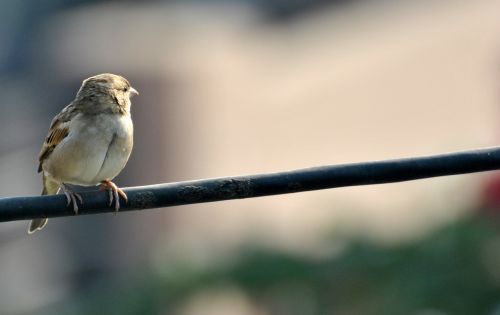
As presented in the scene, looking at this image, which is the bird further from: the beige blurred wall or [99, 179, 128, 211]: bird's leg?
the beige blurred wall

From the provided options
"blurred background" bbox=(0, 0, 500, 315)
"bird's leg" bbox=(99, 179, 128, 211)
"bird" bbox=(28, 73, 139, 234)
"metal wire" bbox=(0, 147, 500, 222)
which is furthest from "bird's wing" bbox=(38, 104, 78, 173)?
"blurred background" bbox=(0, 0, 500, 315)

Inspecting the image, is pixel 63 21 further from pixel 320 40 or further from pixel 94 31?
pixel 320 40

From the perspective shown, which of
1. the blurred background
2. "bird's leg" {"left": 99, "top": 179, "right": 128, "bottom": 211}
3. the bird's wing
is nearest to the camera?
Answer: "bird's leg" {"left": 99, "top": 179, "right": 128, "bottom": 211}

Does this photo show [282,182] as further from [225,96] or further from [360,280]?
[225,96]

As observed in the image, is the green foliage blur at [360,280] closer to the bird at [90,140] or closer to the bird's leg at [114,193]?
the bird at [90,140]

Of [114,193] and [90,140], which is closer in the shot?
[114,193]

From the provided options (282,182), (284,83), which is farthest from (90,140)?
(284,83)
